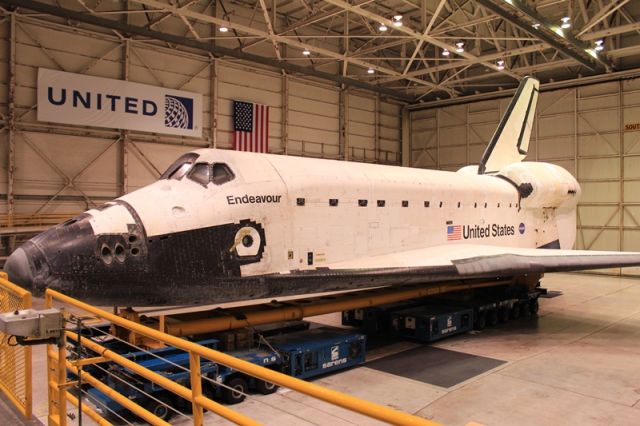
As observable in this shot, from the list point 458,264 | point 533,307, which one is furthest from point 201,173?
point 533,307

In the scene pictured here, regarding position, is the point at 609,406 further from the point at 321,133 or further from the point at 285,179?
the point at 321,133

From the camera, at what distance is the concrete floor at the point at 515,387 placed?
4699mm

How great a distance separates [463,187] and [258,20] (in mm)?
10250

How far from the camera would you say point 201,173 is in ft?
18.1

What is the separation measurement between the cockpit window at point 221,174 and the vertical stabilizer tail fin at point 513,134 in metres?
7.44

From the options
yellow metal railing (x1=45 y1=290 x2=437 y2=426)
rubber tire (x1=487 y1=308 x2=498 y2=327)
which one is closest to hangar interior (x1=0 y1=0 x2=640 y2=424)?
rubber tire (x1=487 y1=308 x2=498 y2=327)

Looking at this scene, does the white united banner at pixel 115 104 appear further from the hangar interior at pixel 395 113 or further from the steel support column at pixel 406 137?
the steel support column at pixel 406 137

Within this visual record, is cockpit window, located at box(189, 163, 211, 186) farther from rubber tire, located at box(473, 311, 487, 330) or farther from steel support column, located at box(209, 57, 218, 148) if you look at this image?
steel support column, located at box(209, 57, 218, 148)

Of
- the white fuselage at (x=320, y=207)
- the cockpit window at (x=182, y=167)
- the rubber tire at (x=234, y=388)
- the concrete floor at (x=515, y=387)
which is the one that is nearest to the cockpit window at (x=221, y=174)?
the white fuselage at (x=320, y=207)

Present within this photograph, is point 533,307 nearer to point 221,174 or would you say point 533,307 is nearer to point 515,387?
point 515,387

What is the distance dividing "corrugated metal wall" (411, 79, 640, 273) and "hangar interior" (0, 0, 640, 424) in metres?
0.04

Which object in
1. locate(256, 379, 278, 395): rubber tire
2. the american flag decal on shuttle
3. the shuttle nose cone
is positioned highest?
the american flag decal on shuttle

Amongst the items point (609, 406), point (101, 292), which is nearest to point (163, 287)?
point (101, 292)

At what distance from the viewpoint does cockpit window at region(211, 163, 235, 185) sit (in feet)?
18.1
